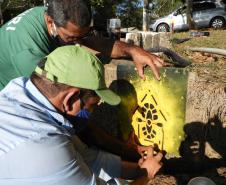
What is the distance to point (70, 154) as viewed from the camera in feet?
6.70

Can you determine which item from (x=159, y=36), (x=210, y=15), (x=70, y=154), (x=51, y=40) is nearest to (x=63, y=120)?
(x=70, y=154)

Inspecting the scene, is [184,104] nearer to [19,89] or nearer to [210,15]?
[19,89]

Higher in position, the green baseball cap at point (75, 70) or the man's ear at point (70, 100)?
the green baseball cap at point (75, 70)

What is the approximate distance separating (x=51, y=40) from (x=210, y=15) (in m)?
22.3

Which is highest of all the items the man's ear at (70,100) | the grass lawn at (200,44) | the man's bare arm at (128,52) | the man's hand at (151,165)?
the man's bare arm at (128,52)

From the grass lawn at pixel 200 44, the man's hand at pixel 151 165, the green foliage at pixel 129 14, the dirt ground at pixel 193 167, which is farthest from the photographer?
the green foliage at pixel 129 14

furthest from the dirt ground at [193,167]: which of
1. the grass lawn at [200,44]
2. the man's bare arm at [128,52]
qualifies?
the grass lawn at [200,44]

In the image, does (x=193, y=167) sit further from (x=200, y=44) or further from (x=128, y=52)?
(x=200, y=44)

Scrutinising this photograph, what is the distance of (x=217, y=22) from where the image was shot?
80.0ft

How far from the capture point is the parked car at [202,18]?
24.1m

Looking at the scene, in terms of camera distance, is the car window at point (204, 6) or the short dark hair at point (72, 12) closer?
the short dark hair at point (72, 12)

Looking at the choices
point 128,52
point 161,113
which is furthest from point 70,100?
point 161,113

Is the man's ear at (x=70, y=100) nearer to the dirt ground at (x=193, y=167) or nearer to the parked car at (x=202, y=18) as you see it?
the dirt ground at (x=193, y=167)

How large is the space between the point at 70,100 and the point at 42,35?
3.46 feet
